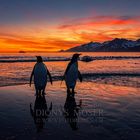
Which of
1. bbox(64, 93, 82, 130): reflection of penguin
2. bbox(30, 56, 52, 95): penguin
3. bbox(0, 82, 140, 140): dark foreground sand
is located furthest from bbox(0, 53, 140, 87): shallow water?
bbox(64, 93, 82, 130): reflection of penguin

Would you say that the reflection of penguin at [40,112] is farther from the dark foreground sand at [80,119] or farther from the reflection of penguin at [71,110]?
the reflection of penguin at [71,110]

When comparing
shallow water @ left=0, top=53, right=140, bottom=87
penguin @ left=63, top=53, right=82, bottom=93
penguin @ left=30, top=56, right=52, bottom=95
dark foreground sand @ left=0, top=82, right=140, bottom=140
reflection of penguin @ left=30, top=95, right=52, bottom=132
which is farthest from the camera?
Result: shallow water @ left=0, top=53, right=140, bottom=87

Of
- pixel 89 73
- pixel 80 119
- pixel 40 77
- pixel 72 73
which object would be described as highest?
pixel 72 73

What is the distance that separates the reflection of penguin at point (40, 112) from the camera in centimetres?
829

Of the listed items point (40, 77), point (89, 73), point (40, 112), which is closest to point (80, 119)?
point (40, 112)

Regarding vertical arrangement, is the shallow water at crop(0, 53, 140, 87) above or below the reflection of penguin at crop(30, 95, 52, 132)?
above

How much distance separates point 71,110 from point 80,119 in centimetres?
133

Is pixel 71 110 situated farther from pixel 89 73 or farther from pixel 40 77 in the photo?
pixel 89 73

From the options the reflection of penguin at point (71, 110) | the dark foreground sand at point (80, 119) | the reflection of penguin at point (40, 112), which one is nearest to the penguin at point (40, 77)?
the dark foreground sand at point (80, 119)

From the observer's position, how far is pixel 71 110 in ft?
32.9

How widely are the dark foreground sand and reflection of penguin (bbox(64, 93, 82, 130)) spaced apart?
6 cm

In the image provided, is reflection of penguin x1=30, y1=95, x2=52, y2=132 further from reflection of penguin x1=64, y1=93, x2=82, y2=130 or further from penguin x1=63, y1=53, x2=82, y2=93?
penguin x1=63, y1=53, x2=82, y2=93

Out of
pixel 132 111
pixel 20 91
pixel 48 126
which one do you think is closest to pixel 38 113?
pixel 48 126

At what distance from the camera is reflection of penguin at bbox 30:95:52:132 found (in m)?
8.29
